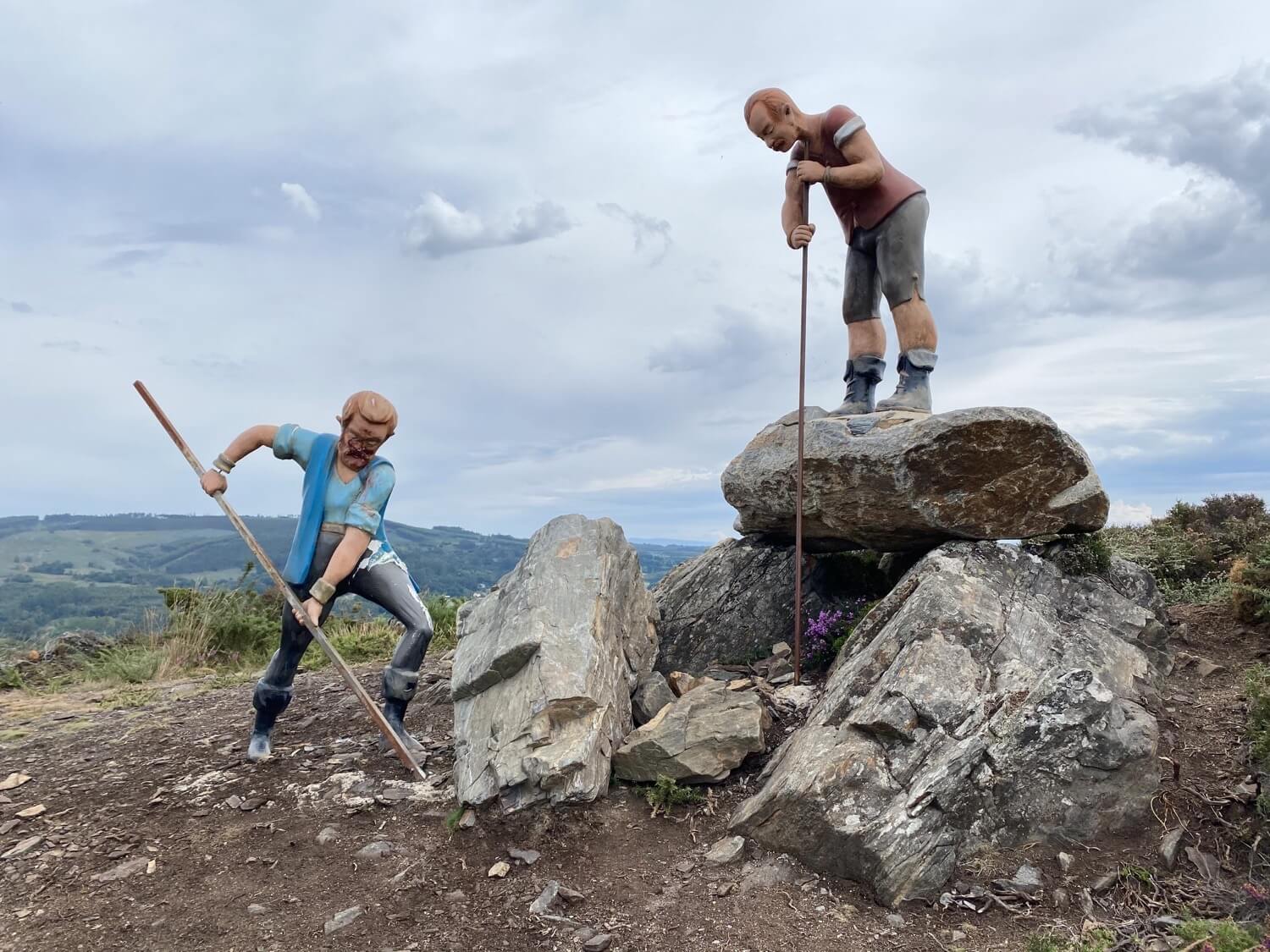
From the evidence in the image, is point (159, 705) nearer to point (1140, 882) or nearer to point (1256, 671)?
point (1140, 882)

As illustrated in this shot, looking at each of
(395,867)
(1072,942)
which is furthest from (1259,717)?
(395,867)

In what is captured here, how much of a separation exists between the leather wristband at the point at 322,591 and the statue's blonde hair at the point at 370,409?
1227mm

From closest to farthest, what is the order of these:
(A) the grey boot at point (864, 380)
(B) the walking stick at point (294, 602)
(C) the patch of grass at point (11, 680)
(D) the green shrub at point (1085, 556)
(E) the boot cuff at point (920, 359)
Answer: (B) the walking stick at point (294, 602) → (D) the green shrub at point (1085, 556) → (E) the boot cuff at point (920, 359) → (A) the grey boot at point (864, 380) → (C) the patch of grass at point (11, 680)

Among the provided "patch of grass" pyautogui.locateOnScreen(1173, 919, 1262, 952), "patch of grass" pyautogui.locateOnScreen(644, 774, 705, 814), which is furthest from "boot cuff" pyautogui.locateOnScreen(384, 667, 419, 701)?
"patch of grass" pyautogui.locateOnScreen(1173, 919, 1262, 952)

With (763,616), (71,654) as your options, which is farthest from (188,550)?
(763,616)

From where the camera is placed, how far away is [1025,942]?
4.25 metres

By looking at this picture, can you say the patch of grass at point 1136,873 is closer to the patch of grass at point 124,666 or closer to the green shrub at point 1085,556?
the green shrub at point 1085,556

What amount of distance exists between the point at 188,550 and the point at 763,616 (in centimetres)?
13630

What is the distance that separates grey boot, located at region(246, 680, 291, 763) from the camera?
6.97 m

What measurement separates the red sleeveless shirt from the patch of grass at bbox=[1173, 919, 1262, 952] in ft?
18.4

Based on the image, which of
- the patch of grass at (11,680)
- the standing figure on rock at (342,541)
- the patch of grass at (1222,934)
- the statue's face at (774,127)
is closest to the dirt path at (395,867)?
the patch of grass at (1222,934)

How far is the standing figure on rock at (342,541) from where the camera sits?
21.7ft

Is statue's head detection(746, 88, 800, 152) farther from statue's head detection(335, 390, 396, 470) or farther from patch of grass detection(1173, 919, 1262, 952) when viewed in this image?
patch of grass detection(1173, 919, 1262, 952)

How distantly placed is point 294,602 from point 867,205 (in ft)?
19.1
